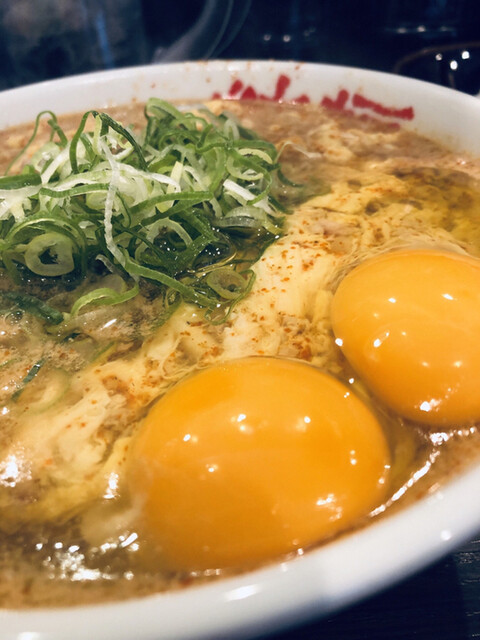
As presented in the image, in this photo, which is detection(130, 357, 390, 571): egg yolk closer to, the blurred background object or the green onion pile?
the green onion pile

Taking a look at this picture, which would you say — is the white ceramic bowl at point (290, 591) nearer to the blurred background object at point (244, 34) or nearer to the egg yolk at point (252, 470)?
the egg yolk at point (252, 470)

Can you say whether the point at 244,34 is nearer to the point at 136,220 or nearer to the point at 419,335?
the point at 136,220

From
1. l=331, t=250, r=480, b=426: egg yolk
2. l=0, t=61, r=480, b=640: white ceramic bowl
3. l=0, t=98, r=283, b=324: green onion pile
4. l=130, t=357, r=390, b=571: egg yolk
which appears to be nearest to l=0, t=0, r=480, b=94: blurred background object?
l=0, t=98, r=283, b=324: green onion pile

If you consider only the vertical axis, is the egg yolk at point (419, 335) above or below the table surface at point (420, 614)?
above

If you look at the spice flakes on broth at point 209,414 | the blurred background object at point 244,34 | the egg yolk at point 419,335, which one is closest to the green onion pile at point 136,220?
the spice flakes on broth at point 209,414

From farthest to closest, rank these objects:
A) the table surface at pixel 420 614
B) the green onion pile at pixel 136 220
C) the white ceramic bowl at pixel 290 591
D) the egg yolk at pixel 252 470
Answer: the green onion pile at pixel 136 220, the table surface at pixel 420 614, the egg yolk at pixel 252 470, the white ceramic bowl at pixel 290 591

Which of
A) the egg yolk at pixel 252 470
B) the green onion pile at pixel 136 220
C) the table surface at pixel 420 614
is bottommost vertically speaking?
the table surface at pixel 420 614

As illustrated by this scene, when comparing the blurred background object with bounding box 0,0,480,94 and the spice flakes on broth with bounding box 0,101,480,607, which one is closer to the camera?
the spice flakes on broth with bounding box 0,101,480,607
